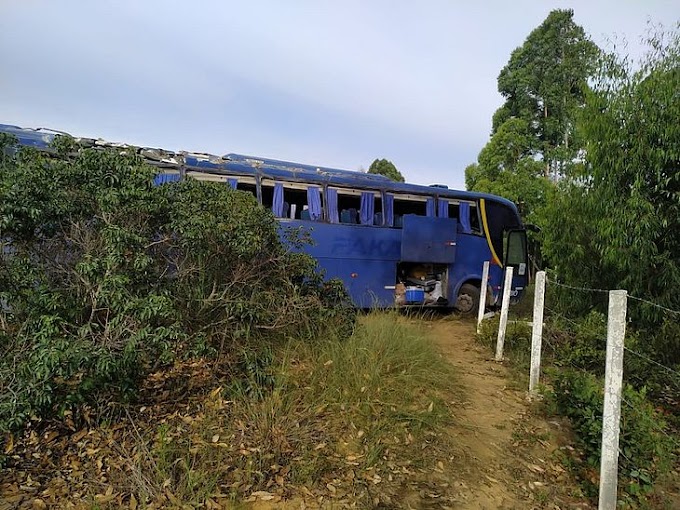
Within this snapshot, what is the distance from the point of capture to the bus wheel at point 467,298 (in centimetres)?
1004

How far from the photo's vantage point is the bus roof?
292 inches

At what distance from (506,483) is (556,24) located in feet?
58.6

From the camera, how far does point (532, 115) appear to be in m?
17.1

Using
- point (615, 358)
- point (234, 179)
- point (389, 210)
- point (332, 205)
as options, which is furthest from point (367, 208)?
point (615, 358)

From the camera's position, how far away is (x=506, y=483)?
332cm

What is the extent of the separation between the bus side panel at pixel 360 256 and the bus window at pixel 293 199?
0.22 meters

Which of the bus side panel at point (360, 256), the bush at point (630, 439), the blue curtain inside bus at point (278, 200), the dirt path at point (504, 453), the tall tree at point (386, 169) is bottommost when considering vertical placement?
the dirt path at point (504, 453)

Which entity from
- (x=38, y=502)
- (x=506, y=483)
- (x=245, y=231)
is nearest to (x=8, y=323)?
(x=38, y=502)

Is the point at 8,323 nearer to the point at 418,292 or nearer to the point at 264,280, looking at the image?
the point at 264,280

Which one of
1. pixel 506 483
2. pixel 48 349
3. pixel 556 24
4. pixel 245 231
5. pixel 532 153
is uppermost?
pixel 556 24

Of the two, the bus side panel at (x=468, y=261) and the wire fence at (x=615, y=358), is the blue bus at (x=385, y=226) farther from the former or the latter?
the wire fence at (x=615, y=358)

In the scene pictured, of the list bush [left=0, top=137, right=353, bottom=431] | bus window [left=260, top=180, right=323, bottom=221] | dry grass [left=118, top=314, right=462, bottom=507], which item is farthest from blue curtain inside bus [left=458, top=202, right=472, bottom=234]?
bush [left=0, top=137, right=353, bottom=431]

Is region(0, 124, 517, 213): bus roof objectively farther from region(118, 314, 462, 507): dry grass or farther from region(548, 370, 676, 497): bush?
region(548, 370, 676, 497): bush

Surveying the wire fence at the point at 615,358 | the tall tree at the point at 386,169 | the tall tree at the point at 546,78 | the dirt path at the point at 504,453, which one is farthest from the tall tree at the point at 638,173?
the tall tree at the point at 386,169
